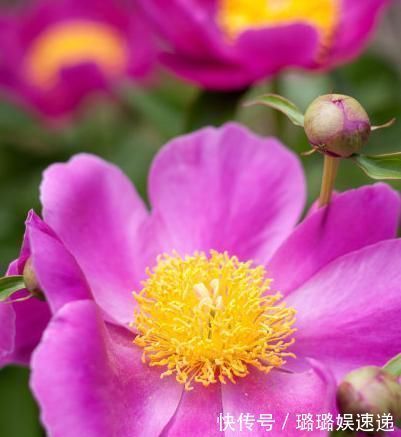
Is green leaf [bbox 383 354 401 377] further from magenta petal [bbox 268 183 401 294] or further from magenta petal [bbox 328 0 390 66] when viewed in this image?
magenta petal [bbox 328 0 390 66]

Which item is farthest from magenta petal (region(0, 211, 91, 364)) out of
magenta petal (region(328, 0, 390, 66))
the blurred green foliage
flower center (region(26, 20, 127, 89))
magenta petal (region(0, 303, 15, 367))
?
flower center (region(26, 20, 127, 89))

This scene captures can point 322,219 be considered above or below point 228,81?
below

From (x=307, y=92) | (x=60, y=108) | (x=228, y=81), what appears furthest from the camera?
(x=60, y=108)

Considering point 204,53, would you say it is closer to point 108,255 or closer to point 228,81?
point 228,81

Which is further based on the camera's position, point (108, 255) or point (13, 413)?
point (13, 413)

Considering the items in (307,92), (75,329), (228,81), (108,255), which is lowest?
(75,329)

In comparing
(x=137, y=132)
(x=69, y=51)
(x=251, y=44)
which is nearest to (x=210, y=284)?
(x=251, y=44)

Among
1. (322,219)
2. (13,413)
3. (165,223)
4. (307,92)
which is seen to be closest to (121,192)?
(165,223)
